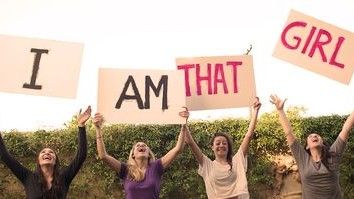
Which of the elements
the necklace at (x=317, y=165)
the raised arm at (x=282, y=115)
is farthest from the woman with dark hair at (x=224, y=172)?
the necklace at (x=317, y=165)

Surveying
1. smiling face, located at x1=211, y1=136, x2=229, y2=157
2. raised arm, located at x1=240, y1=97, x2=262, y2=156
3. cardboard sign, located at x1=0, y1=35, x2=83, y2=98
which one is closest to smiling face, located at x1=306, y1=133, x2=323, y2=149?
raised arm, located at x1=240, y1=97, x2=262, y2=156

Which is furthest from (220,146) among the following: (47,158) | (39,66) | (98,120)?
(39,66)

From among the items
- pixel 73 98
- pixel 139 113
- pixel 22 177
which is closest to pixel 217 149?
pixel 139 113

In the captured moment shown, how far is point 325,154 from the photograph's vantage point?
5.01m

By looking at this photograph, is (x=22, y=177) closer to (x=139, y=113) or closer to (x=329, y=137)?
(x=139, y=113)

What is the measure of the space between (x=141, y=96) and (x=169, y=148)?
3.16 m

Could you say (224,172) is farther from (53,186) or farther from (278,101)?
(53,186)

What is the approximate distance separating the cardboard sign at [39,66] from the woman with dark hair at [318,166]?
2135mm

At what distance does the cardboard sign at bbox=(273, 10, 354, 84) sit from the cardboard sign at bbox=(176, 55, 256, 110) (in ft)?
1.38

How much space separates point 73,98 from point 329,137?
4838 mm

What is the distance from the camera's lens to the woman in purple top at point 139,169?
4.60m

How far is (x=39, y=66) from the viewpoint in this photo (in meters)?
5.17

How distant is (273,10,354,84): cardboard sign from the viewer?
5688 millimetres

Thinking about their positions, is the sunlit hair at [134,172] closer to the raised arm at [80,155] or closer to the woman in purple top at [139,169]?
the woman in purple top at [139,169]
